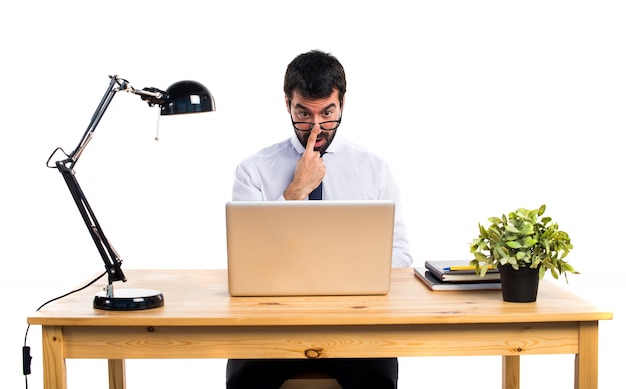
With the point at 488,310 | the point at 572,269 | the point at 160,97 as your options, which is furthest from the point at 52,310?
the point at 572,269

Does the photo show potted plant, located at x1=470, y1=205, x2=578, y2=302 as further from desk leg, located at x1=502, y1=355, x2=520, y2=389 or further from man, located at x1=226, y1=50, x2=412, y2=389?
desk leg, located at x1=502, y1=355, x2=520, y2=389

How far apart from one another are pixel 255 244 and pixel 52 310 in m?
0.60

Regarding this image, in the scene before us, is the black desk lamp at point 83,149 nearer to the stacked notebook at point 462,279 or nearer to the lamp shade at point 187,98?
the lamp shade at point 187,98

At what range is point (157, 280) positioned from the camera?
107 inches

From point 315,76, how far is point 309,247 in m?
1.09

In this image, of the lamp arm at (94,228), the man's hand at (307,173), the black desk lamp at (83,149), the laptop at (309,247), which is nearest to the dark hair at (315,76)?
the man's hand at (307,173)

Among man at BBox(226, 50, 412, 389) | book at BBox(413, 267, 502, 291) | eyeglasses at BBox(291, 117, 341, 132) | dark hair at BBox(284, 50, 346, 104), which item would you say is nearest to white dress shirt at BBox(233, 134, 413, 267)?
man at BBox(226, 50, 412, 389)

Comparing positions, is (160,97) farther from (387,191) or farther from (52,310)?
(387,191)

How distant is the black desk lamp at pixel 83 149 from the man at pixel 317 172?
502 mm

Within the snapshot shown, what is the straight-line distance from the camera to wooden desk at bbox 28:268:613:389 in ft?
7.22

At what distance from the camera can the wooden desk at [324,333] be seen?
2201mm

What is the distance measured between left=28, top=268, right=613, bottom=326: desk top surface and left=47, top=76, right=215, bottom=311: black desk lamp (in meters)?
0.04

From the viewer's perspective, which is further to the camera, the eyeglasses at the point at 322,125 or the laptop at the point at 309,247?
the eyeglasses at the point at 322,125

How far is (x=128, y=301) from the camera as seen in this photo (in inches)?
89.1
